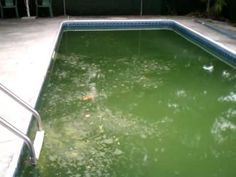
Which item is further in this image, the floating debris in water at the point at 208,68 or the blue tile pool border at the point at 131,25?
the blue tile pool border at the point at 131,25

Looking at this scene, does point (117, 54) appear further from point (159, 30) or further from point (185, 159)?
point (185, 159)

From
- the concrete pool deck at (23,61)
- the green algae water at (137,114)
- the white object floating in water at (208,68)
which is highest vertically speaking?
the concrete pool deck at (23,61)

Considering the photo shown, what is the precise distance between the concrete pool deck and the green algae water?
0.24 metres

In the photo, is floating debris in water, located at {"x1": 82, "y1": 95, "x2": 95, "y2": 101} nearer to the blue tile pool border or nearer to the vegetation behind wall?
the blue tile pool border

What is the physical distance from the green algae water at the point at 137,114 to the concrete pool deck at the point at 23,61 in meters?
0.24

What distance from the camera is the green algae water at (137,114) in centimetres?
323

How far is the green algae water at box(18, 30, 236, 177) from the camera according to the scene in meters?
3.23

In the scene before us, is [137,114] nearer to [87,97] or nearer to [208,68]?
[87,97]

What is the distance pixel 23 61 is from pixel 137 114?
2243mm

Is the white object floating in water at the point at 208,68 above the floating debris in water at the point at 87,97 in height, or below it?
below

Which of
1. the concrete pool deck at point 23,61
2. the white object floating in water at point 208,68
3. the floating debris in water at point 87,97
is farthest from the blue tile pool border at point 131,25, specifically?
the floating debris in water at point 87,97

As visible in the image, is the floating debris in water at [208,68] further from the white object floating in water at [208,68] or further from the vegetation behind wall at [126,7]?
the vegetation behind wall at [126,7]

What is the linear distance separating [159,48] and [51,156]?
4.56 meters

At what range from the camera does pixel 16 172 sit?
2799 mm
